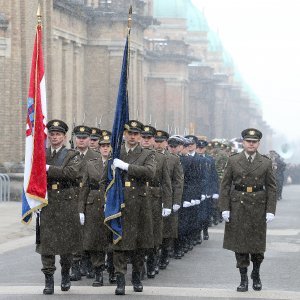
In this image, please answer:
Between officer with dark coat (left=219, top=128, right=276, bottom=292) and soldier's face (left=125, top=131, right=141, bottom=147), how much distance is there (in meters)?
1.23

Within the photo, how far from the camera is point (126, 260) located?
623 inches

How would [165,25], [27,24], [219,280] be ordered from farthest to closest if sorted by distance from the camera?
[165,25], [27,24], [219,280]

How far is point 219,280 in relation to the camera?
17266mm

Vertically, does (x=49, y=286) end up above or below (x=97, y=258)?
below

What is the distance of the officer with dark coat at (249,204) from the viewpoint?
52.7 ft

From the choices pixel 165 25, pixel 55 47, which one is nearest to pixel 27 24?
pixel 55 47

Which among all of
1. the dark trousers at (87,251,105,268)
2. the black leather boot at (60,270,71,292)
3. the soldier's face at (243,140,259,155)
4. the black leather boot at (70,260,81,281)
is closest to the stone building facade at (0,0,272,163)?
the black leather boot at (70,260,81,281)

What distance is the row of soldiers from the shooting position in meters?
15.6

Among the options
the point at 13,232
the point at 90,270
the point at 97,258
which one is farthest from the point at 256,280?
the point at 13,232

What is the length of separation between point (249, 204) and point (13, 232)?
956 centimetres

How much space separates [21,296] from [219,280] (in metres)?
3.01

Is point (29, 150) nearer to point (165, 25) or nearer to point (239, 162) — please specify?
point (239, 162)

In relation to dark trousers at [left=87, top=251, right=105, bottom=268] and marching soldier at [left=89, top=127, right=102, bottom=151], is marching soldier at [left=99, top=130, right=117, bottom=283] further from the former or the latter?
marching soldier at [left=89, top=127, right=102, bottom=151]

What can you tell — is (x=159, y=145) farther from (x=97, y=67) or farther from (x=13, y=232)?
(x=97, y=67)
